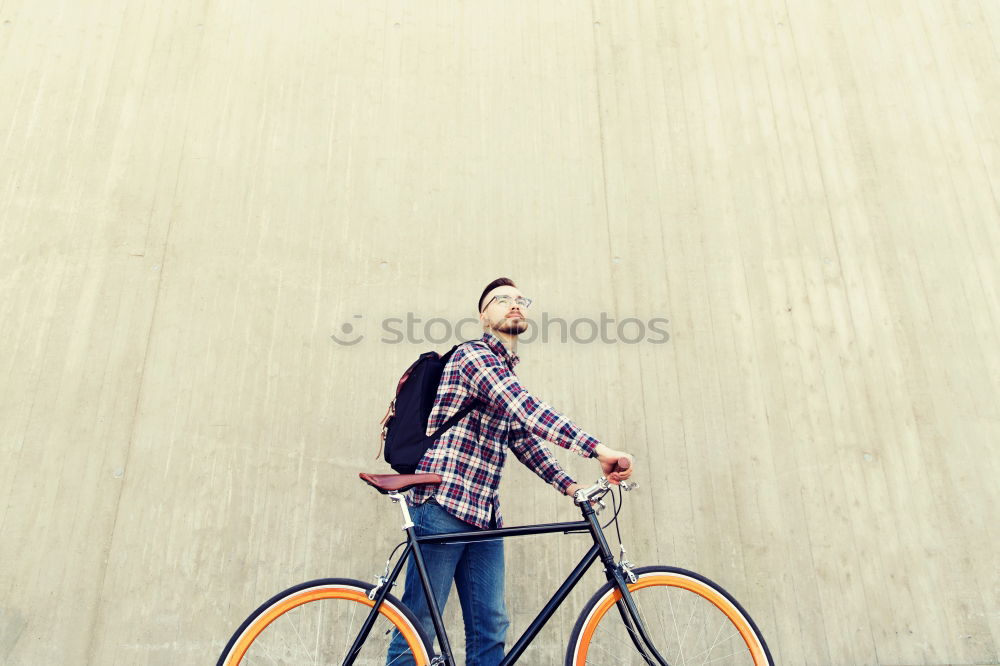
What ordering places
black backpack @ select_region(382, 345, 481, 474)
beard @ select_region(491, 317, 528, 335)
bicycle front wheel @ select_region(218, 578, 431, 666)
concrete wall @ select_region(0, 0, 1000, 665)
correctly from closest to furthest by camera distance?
black backpack @ select_region(382, 345, 481, 474) < beard @ select_region(491, 317, 528, 335) < bicycle front wheel @ select_region(218, 578, 431, 666) < concrete wall @ select_region(0, 0, 1000, 665)

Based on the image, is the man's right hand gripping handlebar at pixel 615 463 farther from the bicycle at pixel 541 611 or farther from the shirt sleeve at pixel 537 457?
the shirt sleeve at pixel 537 457

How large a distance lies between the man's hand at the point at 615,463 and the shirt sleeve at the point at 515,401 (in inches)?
1.3

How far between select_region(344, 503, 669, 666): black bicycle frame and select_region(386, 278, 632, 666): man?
0.05m

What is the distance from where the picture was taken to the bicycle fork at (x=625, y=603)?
1811 mm

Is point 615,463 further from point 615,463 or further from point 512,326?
point 512,326

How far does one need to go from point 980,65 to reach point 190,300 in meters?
4.42

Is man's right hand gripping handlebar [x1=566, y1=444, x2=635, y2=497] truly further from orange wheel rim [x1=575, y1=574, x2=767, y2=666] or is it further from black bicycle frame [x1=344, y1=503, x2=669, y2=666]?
orange wheel rim [x1=575, y1=574, x2=767, y2=666]

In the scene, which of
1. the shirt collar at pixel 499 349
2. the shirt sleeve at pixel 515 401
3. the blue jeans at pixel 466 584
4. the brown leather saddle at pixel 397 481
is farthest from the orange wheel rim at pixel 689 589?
the shirt collar at pixel 499 349

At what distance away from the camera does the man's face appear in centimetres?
213

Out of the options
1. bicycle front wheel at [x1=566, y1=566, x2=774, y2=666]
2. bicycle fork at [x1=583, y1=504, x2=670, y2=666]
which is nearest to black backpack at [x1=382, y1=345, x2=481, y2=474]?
bicycle fork at [x1=583, y1=504, x2=670, y2=666]

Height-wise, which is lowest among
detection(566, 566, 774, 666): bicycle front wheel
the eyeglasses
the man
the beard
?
detection(566, 566, 774, 666): bicycle front wheel

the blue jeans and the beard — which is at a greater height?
the beard

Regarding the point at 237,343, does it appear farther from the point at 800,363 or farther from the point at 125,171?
the point at 800,363

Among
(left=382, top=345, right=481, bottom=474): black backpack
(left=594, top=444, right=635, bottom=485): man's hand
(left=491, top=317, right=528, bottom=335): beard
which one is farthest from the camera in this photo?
(left=491, top=317, right=528, bottom=335): beard
